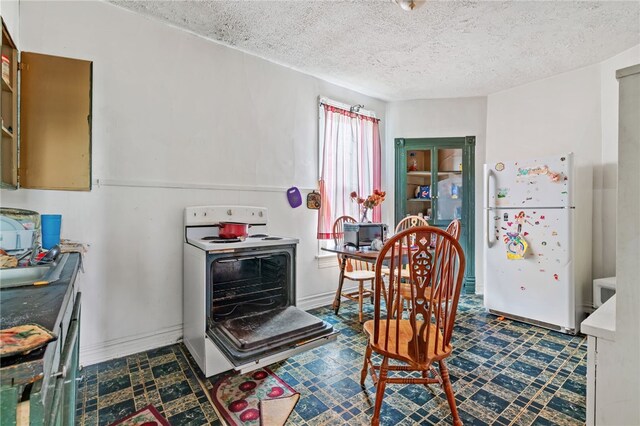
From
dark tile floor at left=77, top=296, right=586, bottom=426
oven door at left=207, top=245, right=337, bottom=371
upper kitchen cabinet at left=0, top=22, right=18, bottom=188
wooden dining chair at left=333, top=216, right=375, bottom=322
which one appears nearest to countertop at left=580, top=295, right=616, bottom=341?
dark tile floor at left=77, top=296, right=586, bottom=426

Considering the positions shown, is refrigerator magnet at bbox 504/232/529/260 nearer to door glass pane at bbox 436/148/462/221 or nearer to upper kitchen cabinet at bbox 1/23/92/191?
door glass pane at bbox 436/148/462/221

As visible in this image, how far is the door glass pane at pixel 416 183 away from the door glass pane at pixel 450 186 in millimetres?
159

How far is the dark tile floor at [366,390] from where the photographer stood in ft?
5.29

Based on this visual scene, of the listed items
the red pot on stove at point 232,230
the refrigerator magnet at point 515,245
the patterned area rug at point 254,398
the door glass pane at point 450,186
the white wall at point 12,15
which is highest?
the white wall at point 12,15

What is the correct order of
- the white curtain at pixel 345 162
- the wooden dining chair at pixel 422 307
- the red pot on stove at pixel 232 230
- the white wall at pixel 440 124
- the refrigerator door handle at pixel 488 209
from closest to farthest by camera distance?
the wooden dining chair at pixel 422 307, the red pot on stove at pixel 232 230, the refrigerator door handle at pixel 488 209, the white curtain at pixel 345 162, the white wall at pixel 440 124

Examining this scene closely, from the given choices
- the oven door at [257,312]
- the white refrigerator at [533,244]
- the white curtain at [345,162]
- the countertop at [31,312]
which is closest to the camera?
the countertop at [31,312]

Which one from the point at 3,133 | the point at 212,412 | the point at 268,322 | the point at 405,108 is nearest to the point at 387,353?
the point at 268,322

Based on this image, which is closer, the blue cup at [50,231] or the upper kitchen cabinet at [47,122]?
the upper kitchen cabinet at [47,122]

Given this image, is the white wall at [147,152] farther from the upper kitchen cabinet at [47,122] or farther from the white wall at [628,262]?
the white wall at [628,262]

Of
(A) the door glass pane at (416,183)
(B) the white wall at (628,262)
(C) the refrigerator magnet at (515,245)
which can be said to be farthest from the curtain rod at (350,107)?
(B) the white wall at (628,262)

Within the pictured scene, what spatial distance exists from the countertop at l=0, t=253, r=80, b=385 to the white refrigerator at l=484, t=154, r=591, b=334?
341 cm

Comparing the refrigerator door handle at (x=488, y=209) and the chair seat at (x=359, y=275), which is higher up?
the refrigerator door handle at (x=488, y=209)

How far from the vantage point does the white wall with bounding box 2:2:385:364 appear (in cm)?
210

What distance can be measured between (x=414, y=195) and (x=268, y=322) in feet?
9.85
